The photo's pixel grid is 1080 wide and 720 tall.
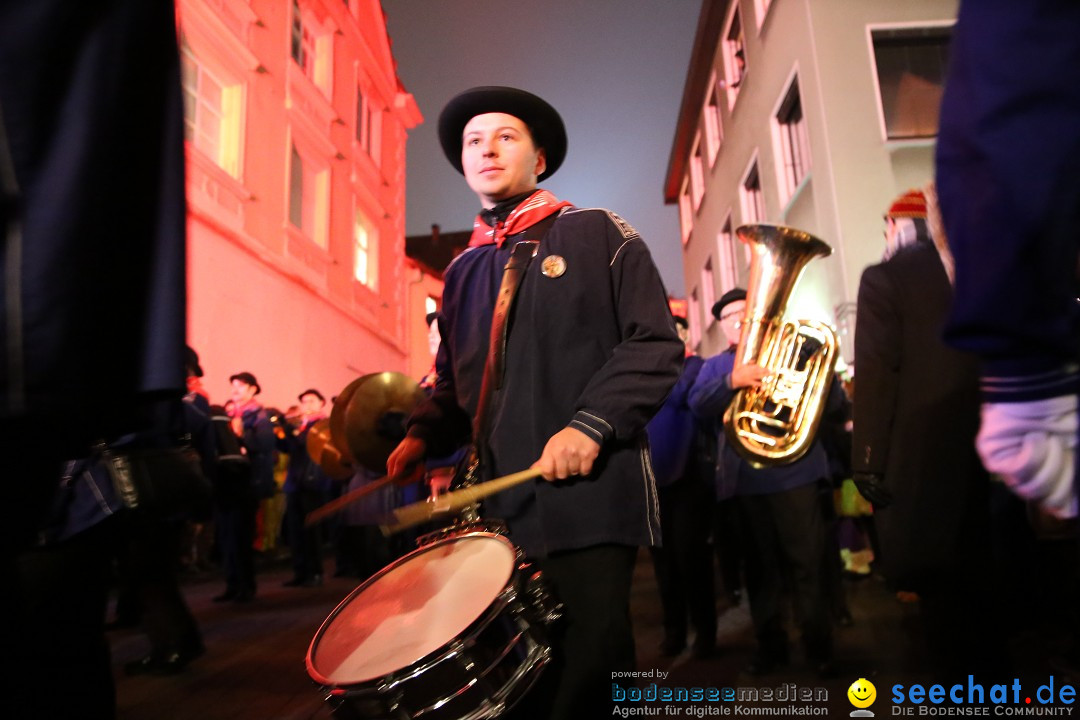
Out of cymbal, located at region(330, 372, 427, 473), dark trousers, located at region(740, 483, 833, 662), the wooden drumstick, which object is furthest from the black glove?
cymbal, located at region(330, 372, 427, 473)

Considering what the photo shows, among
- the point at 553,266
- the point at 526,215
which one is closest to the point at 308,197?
the point at 526,215

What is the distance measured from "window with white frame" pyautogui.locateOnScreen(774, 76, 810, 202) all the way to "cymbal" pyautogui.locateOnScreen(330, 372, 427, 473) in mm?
9481

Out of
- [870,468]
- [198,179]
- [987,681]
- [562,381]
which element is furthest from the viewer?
[198,179]

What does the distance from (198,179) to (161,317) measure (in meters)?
9.92

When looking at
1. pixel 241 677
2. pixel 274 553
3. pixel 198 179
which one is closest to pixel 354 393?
pixel 241 677

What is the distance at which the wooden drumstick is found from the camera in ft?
5.47

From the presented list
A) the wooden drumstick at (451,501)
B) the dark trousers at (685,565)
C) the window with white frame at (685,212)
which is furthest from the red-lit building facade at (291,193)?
the window with white frame at (685,212)

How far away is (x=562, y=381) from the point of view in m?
1.88

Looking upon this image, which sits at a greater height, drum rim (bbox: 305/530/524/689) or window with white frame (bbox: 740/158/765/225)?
window with white frame (bbox: 740/158/765/225)

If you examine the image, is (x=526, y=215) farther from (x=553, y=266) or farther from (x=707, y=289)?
(x=707, y=289)

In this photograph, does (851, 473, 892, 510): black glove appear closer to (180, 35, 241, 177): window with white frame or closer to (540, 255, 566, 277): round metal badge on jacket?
(540, 255, 566, 277): round metal badge on jacket

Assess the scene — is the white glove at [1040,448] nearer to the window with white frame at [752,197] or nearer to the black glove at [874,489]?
A: the black glove at [874,489]

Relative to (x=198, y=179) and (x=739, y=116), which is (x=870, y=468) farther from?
(x=739, y=116)

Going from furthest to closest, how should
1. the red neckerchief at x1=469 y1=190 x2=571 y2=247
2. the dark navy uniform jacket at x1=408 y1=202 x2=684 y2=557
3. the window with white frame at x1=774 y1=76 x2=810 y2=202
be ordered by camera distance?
1. the window with white frame at x1=774 y1=76 x2=810 y2=202
2. the red neckerchief at x1=469 y1=190 x2=571 y2=247
3. the dark navy uniform jacket at x1=408 y1=202 x2=684 y2=557
